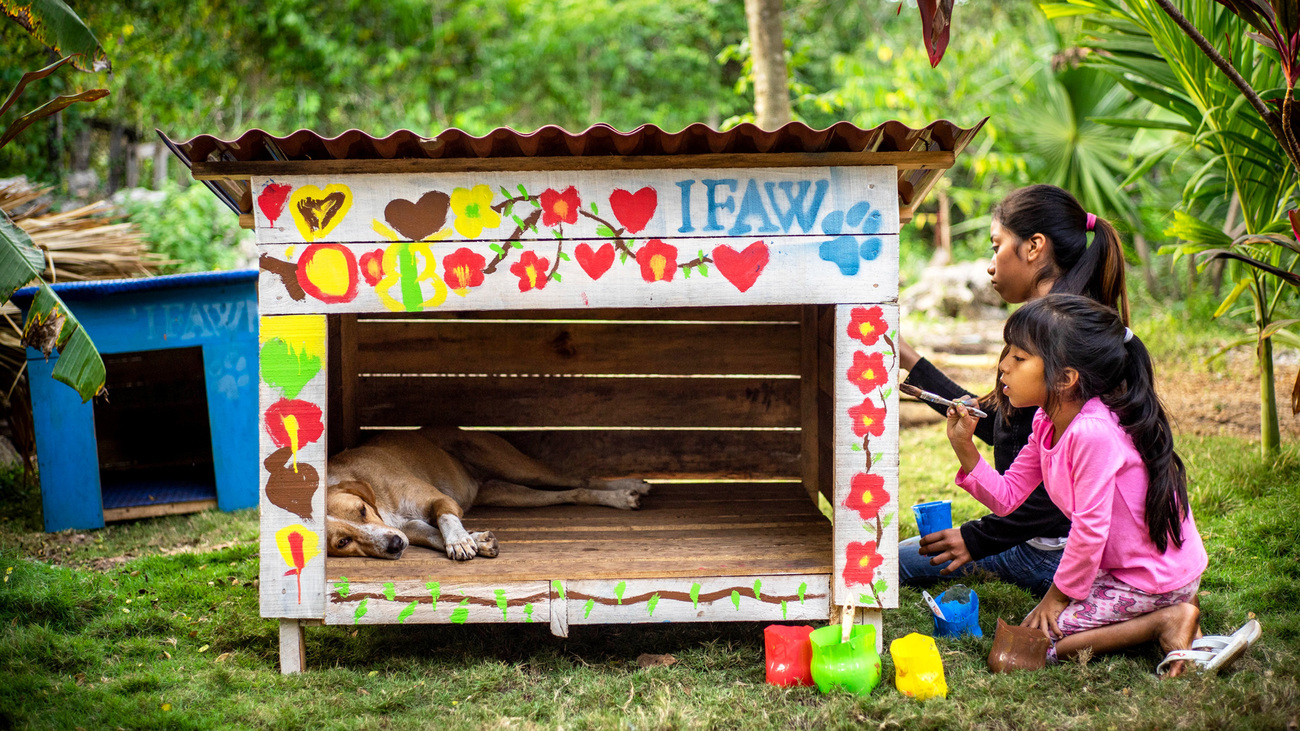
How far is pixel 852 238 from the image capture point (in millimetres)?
2992

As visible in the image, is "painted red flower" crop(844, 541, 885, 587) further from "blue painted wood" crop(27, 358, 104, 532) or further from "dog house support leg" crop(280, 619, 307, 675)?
"blue painted wood" crop(27, 358, 104, 532)

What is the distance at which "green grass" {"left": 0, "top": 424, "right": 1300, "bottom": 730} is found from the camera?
106 inches

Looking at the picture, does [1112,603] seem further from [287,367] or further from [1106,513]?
[287,367]

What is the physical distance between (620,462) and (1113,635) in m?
2.63

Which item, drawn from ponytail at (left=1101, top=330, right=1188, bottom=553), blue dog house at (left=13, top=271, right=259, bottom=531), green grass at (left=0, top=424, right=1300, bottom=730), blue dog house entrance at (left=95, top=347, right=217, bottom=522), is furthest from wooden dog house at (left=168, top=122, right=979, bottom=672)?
blue dog house entrance at (left=95, top=347, right=217, bottom=522)

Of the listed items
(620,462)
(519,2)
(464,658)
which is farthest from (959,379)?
(519,2)

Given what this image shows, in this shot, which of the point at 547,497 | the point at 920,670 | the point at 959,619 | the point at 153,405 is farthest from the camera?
the point at 153,405

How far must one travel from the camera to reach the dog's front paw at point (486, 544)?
344cm

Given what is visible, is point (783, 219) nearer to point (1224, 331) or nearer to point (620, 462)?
point (620, 462)

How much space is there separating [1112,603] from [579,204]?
2263mm

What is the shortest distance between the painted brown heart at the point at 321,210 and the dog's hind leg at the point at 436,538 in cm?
134

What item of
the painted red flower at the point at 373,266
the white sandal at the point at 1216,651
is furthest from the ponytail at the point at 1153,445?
the painted red flower at the point at 373,266

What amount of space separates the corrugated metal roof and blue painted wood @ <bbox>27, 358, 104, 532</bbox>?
2.86m

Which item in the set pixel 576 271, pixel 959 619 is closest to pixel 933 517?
pixel 959 619
